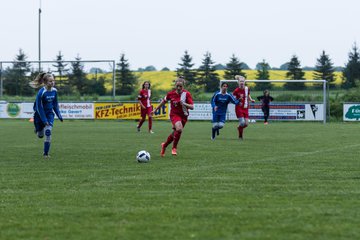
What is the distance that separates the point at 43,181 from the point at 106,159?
393cm

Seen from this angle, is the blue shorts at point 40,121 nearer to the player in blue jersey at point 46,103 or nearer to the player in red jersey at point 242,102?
the player in blue jersey at point 46,103

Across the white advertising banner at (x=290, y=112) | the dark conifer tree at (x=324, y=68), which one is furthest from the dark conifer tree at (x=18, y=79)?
the dark conifer tree at (x=324, y=68)

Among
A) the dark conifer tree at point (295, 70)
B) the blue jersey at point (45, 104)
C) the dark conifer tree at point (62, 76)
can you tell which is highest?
the dark conifer tree at point (295, 70)

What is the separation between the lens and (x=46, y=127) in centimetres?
1591

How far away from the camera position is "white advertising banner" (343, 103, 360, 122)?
132ft

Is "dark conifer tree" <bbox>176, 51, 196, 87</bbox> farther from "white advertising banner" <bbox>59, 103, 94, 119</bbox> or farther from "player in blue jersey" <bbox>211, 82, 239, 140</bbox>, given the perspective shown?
"player in blue jersey" <bbox>211, 82, 239, 140</bbox>

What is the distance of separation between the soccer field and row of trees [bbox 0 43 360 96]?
30947mm

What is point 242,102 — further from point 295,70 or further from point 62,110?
point 295,70

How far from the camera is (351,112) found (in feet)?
133

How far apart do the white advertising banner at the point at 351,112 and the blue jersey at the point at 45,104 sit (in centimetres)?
2751

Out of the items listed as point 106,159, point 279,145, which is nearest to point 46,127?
point 106,159

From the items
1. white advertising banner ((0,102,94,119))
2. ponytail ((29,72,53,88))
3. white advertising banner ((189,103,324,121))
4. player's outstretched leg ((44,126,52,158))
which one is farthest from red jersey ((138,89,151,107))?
white advertising banner ((0,102,94,119))

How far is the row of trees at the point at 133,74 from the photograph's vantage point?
160 ft

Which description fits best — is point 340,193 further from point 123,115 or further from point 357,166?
point 123,115
